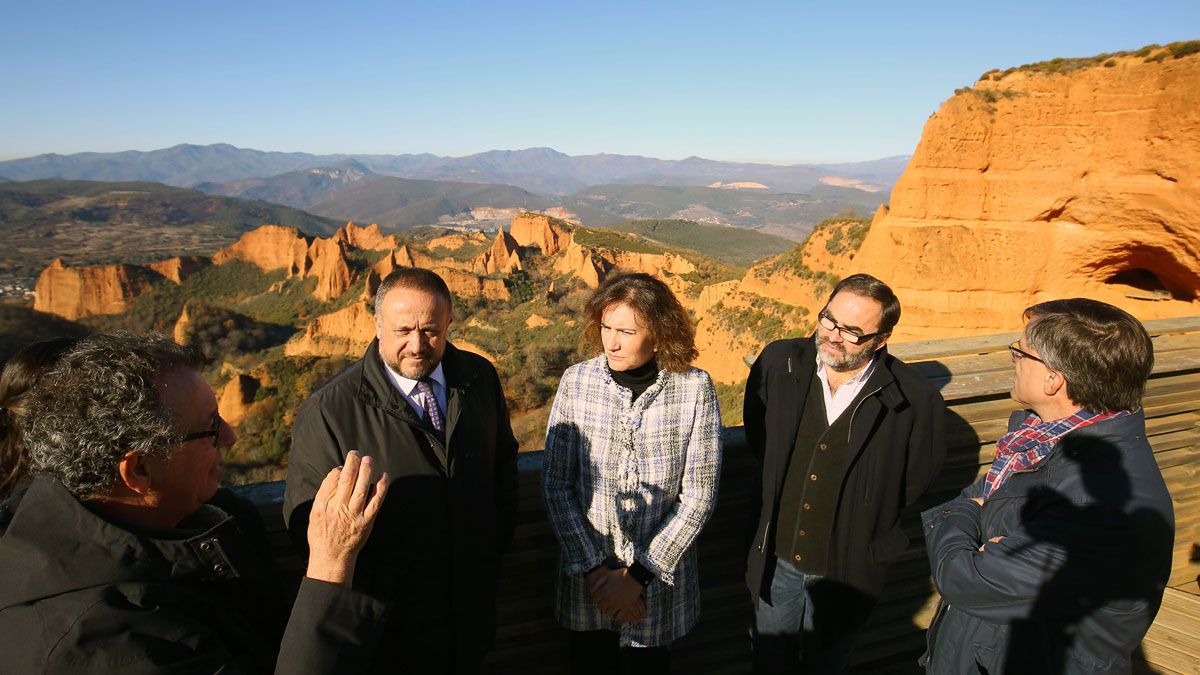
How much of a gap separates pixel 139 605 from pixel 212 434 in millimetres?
515

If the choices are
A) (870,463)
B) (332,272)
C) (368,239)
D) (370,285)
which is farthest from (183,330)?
(870,463)

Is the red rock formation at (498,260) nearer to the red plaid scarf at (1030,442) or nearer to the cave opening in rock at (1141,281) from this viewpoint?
the cave opening in rock at (1141,281)

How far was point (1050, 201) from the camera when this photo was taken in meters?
14.1

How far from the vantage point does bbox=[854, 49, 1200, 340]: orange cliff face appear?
1255 centimetres

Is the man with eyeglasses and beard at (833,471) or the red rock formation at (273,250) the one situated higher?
the man with eyeglasses and beard at (833,471)

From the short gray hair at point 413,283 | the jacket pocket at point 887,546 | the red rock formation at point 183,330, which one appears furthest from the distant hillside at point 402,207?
the jacket pocket at point 887,546

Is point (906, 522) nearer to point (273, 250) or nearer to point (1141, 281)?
point (1141, 281)

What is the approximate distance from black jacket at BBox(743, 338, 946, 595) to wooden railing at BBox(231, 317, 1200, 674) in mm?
216

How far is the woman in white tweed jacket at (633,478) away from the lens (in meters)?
2.17

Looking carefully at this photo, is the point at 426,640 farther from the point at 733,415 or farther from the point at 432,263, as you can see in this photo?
the point at 432,263

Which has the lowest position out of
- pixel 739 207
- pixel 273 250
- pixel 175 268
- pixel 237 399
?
pixel 237 399

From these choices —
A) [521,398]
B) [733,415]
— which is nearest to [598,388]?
[733,415]

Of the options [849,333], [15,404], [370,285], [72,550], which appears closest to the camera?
[72,550]

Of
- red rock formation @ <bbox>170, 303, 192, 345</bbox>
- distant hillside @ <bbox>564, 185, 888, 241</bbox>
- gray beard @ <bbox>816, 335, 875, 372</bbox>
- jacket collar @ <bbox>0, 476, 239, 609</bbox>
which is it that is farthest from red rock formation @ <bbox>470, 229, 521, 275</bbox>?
distant hillside @ <bbox>564, 185, 888, 241</bbox>
